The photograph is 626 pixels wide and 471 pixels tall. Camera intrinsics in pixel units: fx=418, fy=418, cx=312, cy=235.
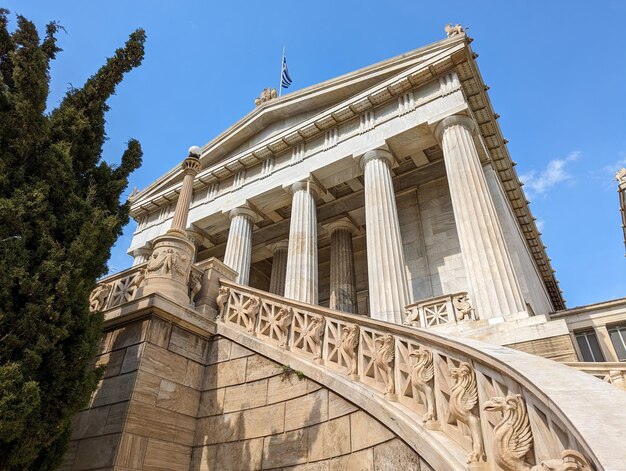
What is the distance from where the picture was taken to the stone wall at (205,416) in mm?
5281

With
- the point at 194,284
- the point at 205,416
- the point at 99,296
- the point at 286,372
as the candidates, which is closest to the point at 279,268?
the point at 99,296

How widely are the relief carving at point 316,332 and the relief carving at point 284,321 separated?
0.45 m

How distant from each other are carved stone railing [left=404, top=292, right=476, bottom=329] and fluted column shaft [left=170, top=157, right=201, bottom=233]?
743cm

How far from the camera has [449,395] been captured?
434 centimetres

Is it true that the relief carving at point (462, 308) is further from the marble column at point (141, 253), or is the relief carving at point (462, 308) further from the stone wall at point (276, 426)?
the marble column at point (141, 253)

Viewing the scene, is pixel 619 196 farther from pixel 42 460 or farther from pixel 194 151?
pixel 42 460

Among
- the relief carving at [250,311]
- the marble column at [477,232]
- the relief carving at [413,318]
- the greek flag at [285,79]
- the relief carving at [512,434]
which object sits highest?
the greek flag at [285,79]

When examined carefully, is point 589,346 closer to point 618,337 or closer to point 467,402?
point 618,337

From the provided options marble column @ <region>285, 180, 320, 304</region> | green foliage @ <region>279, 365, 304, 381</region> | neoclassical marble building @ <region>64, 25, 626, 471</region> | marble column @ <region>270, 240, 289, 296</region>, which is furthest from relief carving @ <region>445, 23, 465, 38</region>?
green foliage @ <region>279, 365, 304, 381</region>

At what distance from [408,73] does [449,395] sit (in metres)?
16.6

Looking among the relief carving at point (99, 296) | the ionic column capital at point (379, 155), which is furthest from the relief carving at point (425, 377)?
the ionic column capital at point (379, 155)

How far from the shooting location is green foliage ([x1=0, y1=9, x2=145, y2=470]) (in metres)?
4.83

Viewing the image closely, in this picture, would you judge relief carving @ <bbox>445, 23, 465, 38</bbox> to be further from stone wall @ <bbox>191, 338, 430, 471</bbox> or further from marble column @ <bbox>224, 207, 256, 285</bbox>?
stone wall @ <bbox>191, 338, 430, 471</bbox>

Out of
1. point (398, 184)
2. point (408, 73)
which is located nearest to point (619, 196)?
point (398, 184)
